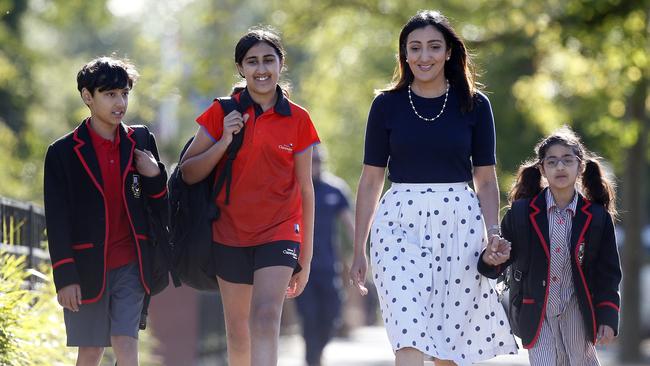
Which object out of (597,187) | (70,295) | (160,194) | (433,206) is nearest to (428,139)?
(433,206)

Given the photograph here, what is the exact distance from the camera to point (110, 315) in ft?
22.1

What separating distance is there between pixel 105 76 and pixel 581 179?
2.65m

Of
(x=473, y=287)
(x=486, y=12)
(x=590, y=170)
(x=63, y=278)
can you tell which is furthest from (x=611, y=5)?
(x=63, y=278)

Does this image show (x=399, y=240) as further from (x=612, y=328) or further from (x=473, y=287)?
(x=612, y=328)

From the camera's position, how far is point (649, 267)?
24.1 m

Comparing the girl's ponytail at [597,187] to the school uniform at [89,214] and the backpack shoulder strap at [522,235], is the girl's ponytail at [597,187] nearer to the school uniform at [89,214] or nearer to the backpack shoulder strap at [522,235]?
the backpack shoulder strap at [522,235]

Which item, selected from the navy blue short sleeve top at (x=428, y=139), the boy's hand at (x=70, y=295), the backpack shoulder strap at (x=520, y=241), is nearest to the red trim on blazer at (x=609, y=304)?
the backpack shoulder strap at (x=520, y=241)

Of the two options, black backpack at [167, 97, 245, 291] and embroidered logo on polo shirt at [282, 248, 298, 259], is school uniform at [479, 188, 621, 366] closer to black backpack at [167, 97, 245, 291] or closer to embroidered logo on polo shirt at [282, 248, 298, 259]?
embroidered logo on polo shirt at [282, 248, 298, 259]

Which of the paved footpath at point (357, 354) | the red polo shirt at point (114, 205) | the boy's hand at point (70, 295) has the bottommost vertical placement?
the paved footpath at point (357, 354)

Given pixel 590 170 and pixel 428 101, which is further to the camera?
pixel 590 170

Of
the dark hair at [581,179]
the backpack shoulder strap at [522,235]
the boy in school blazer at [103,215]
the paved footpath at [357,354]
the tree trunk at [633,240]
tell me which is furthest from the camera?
the tree trunk at [633,240]

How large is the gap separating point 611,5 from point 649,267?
9.70 meters

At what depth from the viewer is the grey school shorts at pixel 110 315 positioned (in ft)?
22.0

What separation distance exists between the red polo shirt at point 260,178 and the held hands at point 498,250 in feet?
3.59
